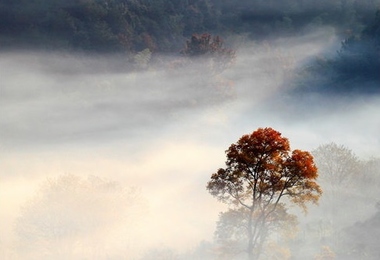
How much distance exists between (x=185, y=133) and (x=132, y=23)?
63023mm

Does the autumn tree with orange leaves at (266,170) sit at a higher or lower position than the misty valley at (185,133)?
lower

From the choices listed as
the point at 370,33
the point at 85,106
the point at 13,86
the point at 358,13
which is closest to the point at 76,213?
the point at 85,106

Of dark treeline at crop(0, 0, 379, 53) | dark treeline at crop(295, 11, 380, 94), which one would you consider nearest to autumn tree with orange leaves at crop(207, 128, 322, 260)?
dark treeline at crop(295, 11, 380, 94)

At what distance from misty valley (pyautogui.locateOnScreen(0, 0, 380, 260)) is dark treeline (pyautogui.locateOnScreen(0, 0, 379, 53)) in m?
0.52

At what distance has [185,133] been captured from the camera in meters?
118

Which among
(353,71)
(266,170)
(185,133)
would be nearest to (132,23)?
(185,133)

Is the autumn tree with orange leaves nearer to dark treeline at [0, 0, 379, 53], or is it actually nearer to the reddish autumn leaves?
the reddish autumn leaves

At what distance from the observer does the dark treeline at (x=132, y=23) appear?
497ft

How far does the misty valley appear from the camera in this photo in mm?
50375

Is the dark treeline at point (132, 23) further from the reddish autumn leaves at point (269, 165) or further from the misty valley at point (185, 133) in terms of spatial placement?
the reddish autumn leaves at point (269, 165)

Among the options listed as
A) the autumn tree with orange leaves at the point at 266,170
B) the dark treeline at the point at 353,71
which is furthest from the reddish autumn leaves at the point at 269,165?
the dark treeline at the point at 353,71

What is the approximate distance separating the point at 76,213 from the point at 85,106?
57.0 meters

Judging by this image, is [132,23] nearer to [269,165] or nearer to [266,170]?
[266,170]

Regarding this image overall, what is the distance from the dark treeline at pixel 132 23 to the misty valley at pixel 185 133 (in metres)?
0.52
